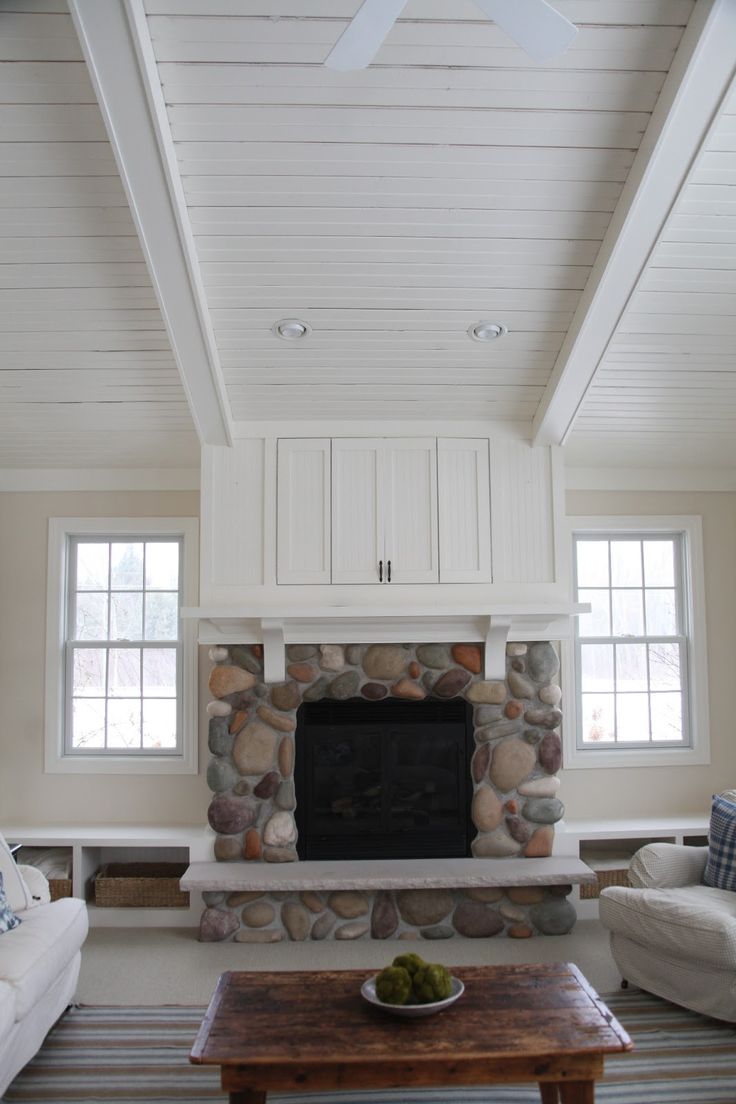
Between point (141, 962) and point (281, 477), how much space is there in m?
2.46

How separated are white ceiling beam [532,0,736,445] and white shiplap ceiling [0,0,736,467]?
0.02 metres

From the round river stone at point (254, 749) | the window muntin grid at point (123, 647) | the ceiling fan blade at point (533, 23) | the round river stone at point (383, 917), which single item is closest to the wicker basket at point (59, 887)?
the window muntin grid at point (123, 647)

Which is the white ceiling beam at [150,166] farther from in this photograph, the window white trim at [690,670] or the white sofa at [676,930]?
the white sofa at [676,930]

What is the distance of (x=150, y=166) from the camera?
3.12m

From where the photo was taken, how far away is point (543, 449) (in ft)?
15.5

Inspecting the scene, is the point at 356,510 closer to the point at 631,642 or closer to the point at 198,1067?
the point at 631,642

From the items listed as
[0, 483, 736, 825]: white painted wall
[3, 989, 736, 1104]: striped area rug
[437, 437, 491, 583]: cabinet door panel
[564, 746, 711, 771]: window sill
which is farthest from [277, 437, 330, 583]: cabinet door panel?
[3, 989, 736, 1104]: striped area rug

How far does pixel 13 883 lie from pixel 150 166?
2789 mm

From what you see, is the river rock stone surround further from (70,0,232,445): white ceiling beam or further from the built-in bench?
(70,0,232,445): white ceiling beam

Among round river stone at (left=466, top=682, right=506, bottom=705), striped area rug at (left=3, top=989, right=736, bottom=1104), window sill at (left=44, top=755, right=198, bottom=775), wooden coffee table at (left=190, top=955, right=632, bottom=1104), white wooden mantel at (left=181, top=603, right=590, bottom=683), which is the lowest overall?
striped area rug at (left=3, top=989, right=736, bottom=1104)

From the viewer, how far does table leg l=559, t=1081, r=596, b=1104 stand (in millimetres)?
2613

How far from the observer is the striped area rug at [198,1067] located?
304cm

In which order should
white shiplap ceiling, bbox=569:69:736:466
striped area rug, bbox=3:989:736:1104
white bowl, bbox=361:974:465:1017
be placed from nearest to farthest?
1. white bowl, bbox=361:974:465:1017
2. striped area rug, bbox=3:989:736:1104
3. white shiplap ceiling, bbox=569:69:736:466

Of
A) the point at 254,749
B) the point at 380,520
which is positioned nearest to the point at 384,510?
the point at 380,520
